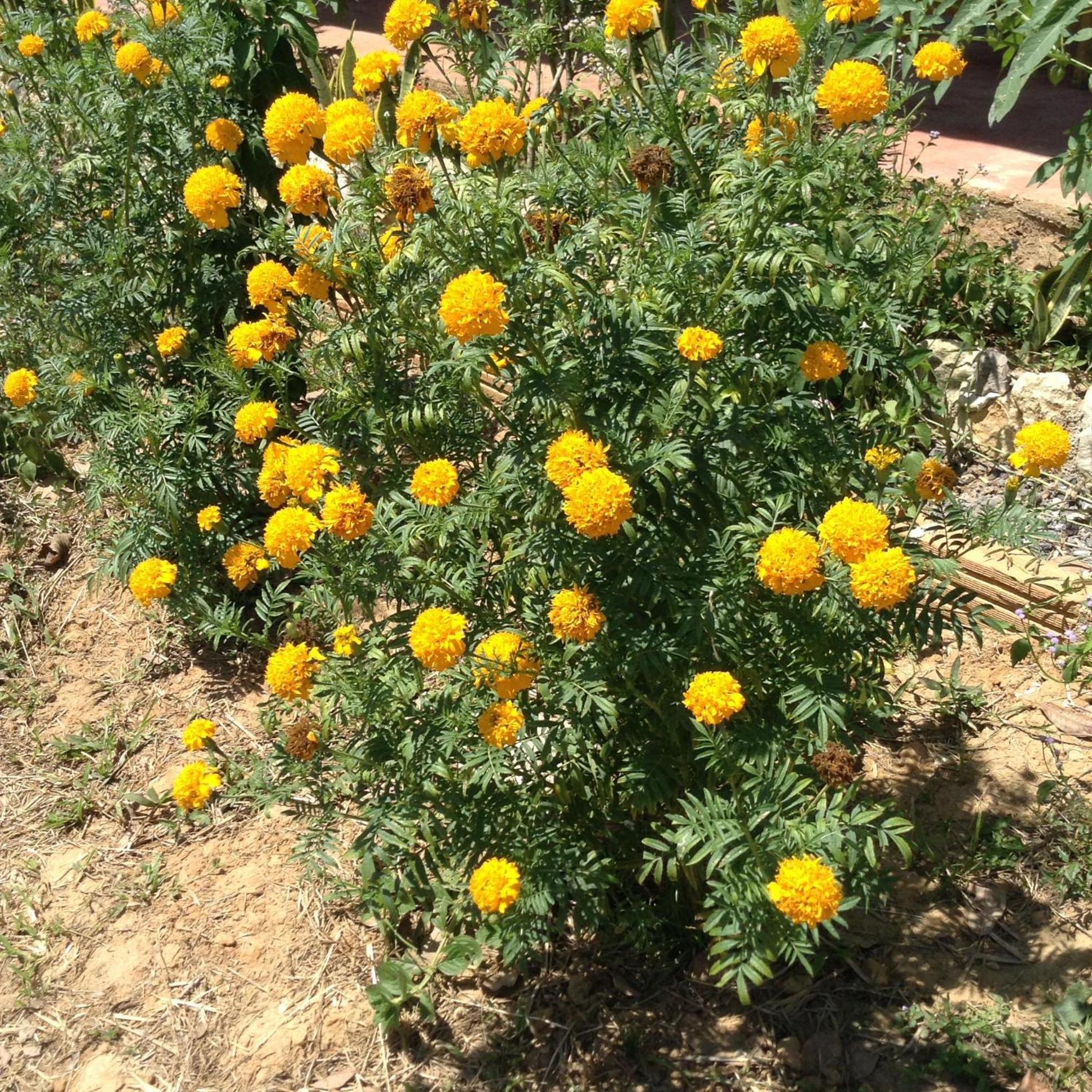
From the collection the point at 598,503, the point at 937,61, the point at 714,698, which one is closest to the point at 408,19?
the point at 937,61

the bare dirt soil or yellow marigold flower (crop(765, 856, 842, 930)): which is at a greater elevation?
yellow marigold flower (crop(765, 856, 842, 930))

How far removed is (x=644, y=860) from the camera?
2.52 metres

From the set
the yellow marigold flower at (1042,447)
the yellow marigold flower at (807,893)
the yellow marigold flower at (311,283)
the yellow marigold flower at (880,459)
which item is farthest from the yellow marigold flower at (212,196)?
the yellow marigold flower at (807,893)

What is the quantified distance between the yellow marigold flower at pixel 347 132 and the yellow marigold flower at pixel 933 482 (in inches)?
58.1

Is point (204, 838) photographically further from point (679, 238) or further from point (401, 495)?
point (679, 238)

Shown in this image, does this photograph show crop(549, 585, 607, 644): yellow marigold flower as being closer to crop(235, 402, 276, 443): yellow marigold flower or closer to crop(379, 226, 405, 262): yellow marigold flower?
crop(379, 226, 405, 262): yellow marigold flower

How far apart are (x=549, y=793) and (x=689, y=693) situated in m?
0.66

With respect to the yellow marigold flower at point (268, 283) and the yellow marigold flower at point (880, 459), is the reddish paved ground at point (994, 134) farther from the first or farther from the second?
the yellow marigold flower at point (268, 283)

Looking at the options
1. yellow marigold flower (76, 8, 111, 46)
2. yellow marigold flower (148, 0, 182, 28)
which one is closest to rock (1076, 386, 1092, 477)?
yellow marigold flower (148, 0, 182, 28)

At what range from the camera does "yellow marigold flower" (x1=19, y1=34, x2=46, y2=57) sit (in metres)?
4.04

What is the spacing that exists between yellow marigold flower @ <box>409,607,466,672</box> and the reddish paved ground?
3.72m

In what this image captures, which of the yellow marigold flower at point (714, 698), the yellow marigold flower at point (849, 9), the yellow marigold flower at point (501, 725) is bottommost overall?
the yellow marigold flower at point (501, 725)

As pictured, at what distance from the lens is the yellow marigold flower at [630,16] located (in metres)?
2.35

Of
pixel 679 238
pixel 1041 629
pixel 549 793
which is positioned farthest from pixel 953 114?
pixel 549 793
